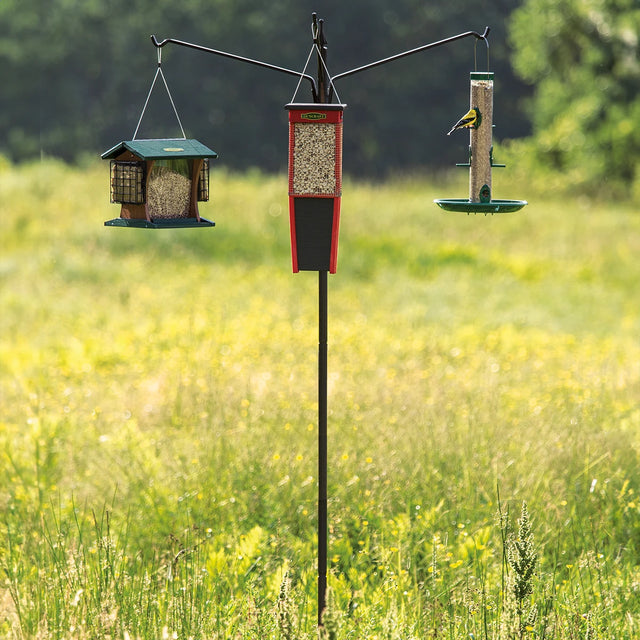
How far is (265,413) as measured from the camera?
21.3 ft

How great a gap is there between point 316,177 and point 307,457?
2342 mm

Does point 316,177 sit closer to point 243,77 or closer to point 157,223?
point 157,223

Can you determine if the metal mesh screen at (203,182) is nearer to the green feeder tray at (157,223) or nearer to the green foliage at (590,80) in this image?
the green feeder tray at (157,223)

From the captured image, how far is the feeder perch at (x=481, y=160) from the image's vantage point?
4.04 meters

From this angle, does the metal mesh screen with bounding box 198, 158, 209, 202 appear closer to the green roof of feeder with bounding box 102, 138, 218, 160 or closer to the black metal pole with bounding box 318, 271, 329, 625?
the green roof of feeder with bounding box 102, 138, 218, 160

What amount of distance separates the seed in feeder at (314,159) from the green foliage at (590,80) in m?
23.1

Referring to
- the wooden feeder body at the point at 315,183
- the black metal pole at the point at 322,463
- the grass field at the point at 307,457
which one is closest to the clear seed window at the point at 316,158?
the wooden feeder body at the point at 315,183

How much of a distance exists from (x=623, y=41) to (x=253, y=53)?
18.0m

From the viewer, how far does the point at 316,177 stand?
384 centimetres

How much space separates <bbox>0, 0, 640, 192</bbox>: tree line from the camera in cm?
3806

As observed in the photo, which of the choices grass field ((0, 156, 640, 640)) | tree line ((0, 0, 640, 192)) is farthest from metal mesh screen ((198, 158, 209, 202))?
tree line ((0, 0, 640, 192))

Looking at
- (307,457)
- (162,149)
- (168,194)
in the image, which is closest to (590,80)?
(307,457)

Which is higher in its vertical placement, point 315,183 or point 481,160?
point 481,160

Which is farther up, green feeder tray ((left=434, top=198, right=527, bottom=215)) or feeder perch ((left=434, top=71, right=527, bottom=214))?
feeder perch ((left=434, top=71, right=527, bottom=214))
